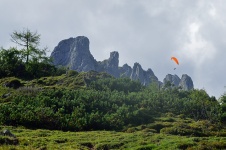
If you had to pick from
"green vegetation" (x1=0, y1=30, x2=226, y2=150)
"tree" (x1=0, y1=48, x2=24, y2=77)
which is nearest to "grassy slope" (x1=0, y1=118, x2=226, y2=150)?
"green vegetation" (x1=0, y1=30, x2=226, y2=150)

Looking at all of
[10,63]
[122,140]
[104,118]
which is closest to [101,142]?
[122,140]

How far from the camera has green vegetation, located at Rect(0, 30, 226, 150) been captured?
3133cm

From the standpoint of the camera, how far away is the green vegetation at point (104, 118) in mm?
31328

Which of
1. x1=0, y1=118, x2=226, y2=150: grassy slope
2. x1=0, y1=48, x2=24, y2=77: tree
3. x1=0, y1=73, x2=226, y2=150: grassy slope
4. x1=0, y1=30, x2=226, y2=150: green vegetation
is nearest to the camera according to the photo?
x1=0, y1=118, x2=226, y2=150: grassy slope

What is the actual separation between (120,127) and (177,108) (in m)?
19.0

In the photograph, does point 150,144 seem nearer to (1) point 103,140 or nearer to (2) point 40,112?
(1) point 103,140

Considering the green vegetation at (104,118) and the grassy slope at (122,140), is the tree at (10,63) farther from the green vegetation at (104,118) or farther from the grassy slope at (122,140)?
the grassy slope at (122,140)

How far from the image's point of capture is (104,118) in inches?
1841

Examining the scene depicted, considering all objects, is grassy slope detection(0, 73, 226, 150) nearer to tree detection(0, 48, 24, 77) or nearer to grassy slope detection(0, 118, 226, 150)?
grassy slope detection(0, 118, 226, 150)

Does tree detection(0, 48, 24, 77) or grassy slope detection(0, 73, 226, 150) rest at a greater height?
tree detection(0, 48, 24, 77)

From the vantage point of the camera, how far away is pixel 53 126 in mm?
41312

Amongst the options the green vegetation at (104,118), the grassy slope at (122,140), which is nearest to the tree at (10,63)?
the green vegetation at (104,118)

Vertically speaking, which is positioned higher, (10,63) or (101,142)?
(10,63)

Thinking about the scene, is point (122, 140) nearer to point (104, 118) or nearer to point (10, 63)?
point (104, 118)
